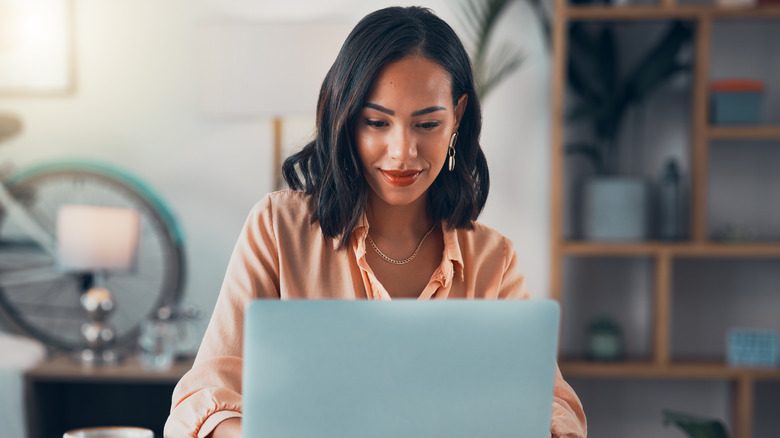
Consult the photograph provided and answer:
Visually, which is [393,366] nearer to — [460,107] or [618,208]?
[460,107]

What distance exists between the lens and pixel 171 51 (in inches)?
112

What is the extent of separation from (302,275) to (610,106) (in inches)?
67.6

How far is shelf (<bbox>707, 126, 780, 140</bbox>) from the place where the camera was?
8.11 feet

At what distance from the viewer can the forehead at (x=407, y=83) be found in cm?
106

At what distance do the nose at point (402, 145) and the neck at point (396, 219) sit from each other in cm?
16

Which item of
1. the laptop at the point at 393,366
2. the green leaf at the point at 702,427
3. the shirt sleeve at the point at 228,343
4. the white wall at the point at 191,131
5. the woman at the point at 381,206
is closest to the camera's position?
the laptop at the point at 393,366

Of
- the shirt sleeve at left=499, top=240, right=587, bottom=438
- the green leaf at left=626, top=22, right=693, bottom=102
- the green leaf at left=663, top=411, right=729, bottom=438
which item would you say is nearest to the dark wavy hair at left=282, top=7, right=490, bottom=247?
the shirt sleeve at left=499, top=240, right=587, bottom=438

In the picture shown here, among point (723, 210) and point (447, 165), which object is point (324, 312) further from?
point (723, 210)

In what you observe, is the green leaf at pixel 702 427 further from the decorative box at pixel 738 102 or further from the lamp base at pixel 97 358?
the lamp base at pixel 97 358

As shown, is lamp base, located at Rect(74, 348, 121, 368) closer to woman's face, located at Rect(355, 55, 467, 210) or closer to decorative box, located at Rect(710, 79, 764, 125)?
woman's face, located at Rect(355, 55, 467, 210)

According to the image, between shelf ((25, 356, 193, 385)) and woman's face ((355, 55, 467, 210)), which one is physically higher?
woman's face ((355, 55, 467, 210))

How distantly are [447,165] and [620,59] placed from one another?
5.76ft

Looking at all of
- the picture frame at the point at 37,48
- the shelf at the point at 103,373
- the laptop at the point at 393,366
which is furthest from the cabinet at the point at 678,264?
the laptop at the point at 393,366

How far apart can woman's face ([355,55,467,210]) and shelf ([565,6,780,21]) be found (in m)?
1.54
